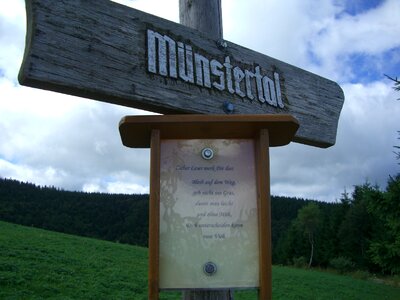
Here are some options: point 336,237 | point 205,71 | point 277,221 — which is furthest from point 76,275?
point 277,221

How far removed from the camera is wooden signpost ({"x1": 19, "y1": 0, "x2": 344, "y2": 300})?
2064 mm

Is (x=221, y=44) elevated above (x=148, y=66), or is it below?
above

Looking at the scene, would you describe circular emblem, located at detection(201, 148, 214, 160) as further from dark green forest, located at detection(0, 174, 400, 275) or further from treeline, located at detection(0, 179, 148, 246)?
treeline, located at detection(0, 179, 148, 246)

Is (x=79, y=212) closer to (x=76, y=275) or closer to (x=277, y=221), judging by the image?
(x=277, y=221)

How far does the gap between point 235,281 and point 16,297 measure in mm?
10520

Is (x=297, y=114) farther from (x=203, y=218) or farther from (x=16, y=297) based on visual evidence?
(x=16, y=297)

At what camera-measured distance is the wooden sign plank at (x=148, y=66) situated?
208 centimetres

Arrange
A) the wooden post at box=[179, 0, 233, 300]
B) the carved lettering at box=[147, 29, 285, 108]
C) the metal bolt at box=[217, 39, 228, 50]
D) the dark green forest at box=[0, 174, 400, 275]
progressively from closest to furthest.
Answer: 1. the carved lettering at box=[147, 29, 285, 108]
2. the metal bolt at box=[217, 39, 228, 50]
3. the wooden post at box=[179, 0, 233, 300]
4. the dark green forest at box=[0, 174, 400, 275]

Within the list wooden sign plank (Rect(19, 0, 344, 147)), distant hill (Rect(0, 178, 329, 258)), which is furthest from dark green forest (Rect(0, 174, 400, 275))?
wooden sign plank (Rect(19, 0, 344, 147))

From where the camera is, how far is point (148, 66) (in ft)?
7.79

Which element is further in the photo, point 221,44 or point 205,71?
point 221,44

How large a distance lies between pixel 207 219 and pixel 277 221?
362 feet

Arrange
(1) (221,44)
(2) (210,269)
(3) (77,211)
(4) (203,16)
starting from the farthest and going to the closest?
(3) (77,211)
(4) (203,16)
(1) (221,44)
(2) (210,269)

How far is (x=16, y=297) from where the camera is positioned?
36.1ft
